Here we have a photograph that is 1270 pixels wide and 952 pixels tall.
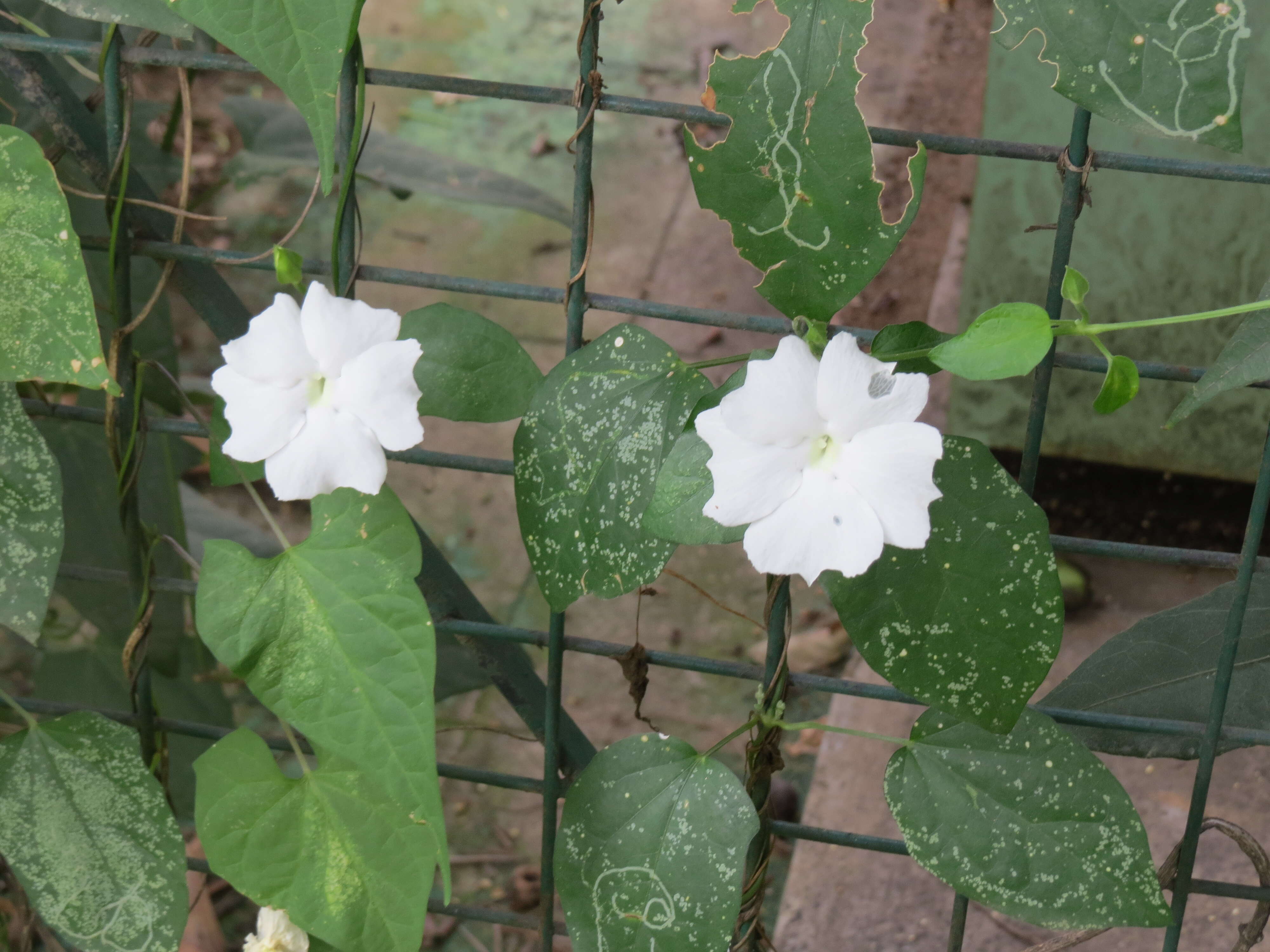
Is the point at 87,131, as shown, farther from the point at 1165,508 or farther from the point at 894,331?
the point at 1165,508

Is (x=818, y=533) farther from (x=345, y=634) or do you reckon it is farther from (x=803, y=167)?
(x=345, y=634)

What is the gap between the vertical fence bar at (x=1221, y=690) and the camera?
745 mm

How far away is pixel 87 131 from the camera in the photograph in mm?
815

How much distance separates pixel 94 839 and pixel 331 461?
409 millimetres

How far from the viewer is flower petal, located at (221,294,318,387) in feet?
2.15

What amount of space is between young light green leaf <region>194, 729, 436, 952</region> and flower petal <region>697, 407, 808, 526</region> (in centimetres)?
38

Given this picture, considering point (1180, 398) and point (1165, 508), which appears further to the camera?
point (1165, 508)

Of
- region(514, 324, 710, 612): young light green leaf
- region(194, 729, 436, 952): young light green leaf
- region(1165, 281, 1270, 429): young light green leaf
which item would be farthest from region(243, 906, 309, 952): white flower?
region(1165, 281, 1270, 429): young light green leaf

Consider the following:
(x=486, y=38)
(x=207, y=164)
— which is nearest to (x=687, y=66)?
(x=486, y=38)

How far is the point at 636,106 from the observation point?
2.34 feet

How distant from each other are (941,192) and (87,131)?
2.38 metres

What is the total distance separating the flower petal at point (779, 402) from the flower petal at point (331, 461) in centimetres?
20

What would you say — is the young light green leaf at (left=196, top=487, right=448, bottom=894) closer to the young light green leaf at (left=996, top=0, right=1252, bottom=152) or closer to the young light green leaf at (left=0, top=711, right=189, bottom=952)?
the young light green leaf at (left=0, top=711, right=189, bottom=952)

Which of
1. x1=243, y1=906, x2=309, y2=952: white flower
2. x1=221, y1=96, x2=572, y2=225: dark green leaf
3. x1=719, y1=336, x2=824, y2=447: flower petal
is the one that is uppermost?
x1=221, y1=96, x2=572, y2=225: dark green leaf
